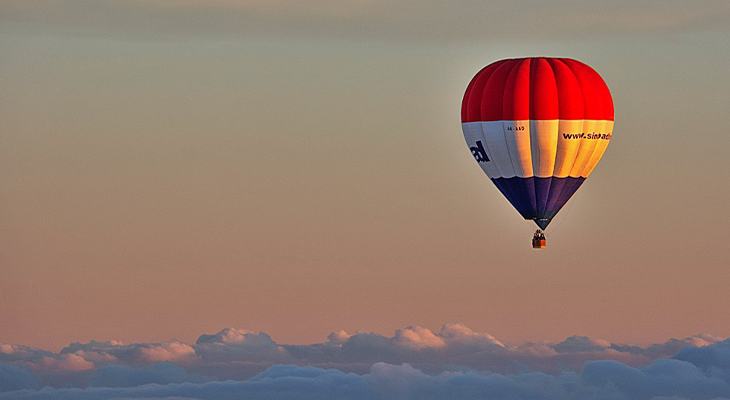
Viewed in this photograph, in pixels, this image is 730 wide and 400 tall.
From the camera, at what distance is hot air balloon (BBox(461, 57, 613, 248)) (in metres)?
170

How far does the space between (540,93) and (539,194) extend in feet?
21.4

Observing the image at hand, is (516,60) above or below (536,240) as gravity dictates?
above

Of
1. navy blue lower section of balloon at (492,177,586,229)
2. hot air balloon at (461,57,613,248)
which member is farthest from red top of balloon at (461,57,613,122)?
navy blue lower section of balloon at (492,177,586,229)

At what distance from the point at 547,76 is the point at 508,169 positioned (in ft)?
21.2

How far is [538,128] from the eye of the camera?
558 ft

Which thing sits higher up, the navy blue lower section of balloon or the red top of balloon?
the red top of balloon

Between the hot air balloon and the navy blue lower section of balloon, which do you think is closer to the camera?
the hot air balloon

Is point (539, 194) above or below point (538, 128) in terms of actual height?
below

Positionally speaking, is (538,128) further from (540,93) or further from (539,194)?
(539,194)

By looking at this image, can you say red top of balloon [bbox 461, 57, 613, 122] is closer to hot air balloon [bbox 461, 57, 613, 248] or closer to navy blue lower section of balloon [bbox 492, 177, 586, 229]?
hot air balloon [bbox 461, 57, 613, 248]

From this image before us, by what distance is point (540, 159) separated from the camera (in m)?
170

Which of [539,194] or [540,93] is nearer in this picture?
[540,93]

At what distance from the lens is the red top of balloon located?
170000mm

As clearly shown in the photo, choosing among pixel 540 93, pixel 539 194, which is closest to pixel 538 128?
pixel 540 93
